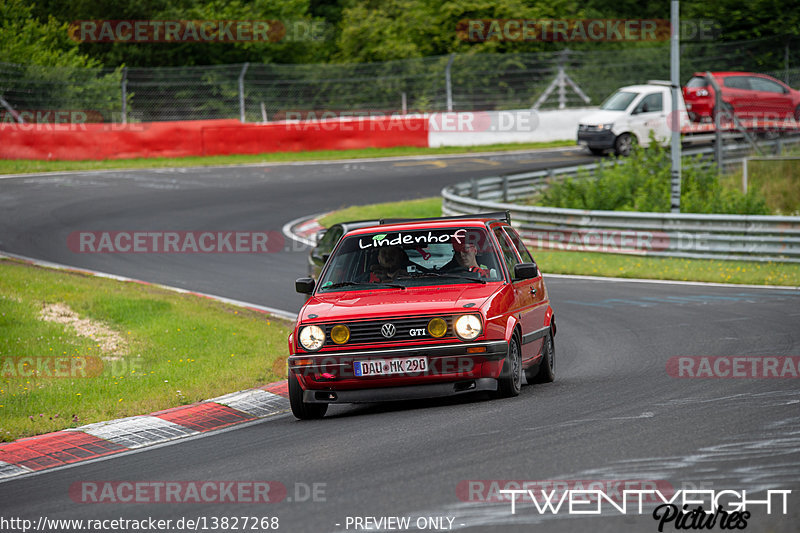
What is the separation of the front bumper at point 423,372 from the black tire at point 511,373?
0.10 meters

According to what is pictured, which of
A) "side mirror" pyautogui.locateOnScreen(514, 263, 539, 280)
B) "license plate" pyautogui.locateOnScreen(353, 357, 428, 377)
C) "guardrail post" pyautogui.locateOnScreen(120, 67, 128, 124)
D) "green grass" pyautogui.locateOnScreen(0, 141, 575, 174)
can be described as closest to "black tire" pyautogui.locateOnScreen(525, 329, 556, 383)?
"side mirror" pyautogui.locateOnScreen(514, 263, 539, 280)

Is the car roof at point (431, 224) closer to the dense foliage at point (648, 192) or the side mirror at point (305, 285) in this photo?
the side mirror at point (305, 285)

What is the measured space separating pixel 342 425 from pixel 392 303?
3.57 ft

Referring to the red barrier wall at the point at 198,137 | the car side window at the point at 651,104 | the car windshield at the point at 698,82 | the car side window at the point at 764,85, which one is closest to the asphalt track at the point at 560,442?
the car side window at the point at 651,104

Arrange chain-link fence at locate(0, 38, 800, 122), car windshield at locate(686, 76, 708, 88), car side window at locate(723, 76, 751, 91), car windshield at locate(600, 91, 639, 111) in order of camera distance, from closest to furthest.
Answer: car windshield at locate(600, 91, 639, 111)
car windshield at locate(686, 76, 708, 88)
car side window at locate(723, 76, 751, 91)
chain-link fence at locate(0, 38, 800, 122)

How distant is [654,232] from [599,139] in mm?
11380

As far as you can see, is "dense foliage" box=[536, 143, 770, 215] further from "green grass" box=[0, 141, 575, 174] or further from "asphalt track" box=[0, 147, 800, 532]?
"green grass" box=[0, 141, 575, 174]

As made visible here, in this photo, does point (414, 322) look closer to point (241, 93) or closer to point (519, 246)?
point (519, 246)

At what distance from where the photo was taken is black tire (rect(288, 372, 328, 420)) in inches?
359

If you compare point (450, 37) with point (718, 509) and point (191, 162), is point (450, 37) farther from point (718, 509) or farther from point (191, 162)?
point (718, 509)

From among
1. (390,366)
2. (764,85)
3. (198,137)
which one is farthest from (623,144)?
(390,366)

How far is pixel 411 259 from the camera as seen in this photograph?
33.0 feet

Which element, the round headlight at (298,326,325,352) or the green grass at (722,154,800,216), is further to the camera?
the green grass at (722,154,800,216)

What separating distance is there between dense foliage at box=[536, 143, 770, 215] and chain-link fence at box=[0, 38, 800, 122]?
40.4 feet
